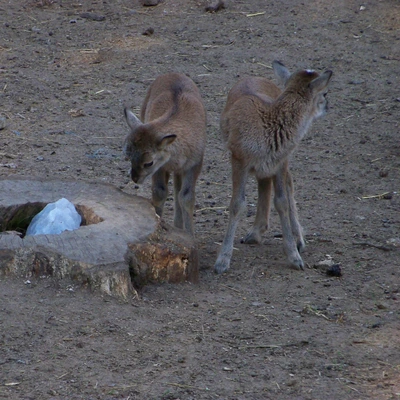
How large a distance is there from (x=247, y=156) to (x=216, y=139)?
3.19m

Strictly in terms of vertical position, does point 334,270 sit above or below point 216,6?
below

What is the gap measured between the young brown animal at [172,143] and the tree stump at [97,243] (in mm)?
380

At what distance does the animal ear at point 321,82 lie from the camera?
6633 millimetres

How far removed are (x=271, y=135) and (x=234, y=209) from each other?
699mm

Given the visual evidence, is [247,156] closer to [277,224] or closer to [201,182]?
[277,224]

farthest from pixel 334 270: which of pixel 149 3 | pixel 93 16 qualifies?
pixel 149 3

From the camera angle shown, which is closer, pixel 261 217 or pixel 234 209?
pixel 234 209

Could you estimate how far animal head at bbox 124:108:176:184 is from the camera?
6.56m

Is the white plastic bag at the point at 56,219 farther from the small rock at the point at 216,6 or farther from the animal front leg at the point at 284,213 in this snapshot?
the small rock at the point at 216,6

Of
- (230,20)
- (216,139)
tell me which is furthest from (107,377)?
(230,20)

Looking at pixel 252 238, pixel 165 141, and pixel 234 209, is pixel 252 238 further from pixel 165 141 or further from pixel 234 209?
pixel 165 141

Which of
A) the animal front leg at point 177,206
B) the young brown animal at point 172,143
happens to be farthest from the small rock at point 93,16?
the animal front leg at point 177,206

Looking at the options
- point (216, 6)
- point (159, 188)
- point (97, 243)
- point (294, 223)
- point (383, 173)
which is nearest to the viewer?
point (97, 243)

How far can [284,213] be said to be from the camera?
266 inches
